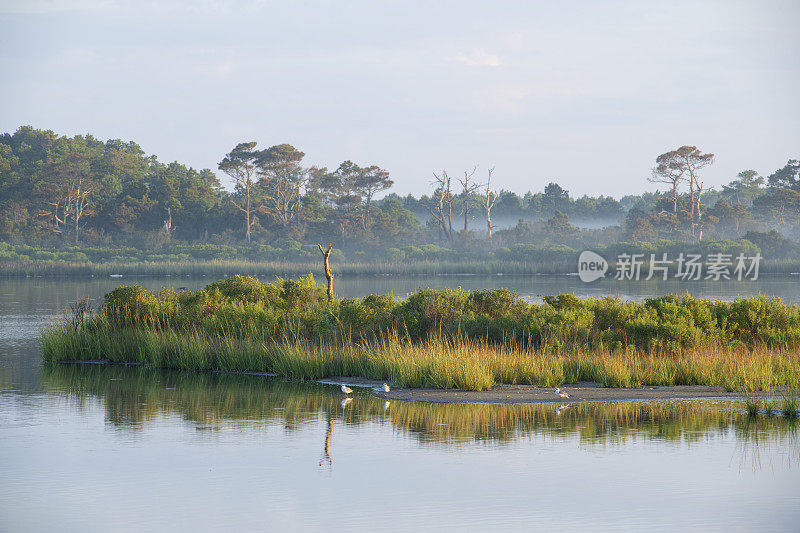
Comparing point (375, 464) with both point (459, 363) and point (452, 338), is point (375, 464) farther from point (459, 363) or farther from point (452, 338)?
point (452, 338)

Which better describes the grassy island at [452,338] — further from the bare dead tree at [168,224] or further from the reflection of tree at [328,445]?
the bare dead tree at [168,224]

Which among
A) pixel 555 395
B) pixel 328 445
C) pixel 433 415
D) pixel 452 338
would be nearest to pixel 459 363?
pixel 555 395

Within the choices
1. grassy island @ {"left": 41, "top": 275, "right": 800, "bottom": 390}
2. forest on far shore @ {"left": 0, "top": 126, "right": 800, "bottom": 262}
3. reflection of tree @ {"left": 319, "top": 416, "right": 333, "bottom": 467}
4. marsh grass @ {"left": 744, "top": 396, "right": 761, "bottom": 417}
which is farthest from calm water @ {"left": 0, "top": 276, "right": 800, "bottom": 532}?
forest on far shore @ {"left": 0, "top": 126, "right": 800, "bottom": 262}

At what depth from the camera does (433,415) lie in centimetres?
1856

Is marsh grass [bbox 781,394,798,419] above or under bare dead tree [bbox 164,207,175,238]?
under

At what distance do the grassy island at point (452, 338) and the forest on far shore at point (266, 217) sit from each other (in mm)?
70131

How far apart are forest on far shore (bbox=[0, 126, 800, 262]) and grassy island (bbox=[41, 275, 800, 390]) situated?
70.1 meters

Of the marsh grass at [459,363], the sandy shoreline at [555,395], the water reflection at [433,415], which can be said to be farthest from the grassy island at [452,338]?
the water reflection at [433,415]

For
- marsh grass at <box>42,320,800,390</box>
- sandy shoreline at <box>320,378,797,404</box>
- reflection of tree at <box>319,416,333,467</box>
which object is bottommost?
reflection of tree at <box>319,416,333,467</box>

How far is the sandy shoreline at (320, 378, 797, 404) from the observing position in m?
19.9

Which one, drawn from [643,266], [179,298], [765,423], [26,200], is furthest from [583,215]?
[765,423]

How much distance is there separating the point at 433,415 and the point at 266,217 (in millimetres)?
91466

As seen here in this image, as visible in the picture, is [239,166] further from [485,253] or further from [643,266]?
[643,266]

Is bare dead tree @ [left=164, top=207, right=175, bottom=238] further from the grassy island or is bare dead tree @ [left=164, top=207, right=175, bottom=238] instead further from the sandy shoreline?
the sandy shoreline
